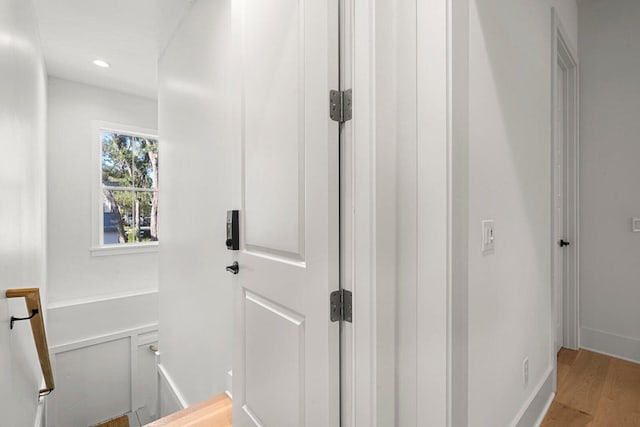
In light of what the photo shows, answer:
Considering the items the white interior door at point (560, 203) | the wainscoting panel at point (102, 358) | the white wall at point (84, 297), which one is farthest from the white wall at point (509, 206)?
the white wall at point (84, 297)

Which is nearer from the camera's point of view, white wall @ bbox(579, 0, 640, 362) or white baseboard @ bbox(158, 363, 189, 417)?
white wall @ bbox(579, 0, 640, 362)

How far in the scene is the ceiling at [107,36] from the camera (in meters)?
2.40

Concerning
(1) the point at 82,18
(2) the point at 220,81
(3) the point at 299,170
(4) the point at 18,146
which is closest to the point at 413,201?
(3) the point at 299,170

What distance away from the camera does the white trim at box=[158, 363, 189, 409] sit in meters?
2.54

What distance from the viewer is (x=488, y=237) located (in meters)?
1.18

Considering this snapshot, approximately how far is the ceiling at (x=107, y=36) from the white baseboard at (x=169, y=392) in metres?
2.98

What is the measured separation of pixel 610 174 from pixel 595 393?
1.53 m

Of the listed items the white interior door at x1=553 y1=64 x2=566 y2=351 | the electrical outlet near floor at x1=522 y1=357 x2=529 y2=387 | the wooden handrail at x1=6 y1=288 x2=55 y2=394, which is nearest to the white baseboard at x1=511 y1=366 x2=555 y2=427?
the electrical outlet near floor at x1=522 y1=357 x2=529 y2=387

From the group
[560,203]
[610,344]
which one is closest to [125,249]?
[560,203]

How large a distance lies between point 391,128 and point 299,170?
343 mm

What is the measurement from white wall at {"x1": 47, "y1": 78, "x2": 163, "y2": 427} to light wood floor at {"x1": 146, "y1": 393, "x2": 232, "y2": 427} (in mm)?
2404

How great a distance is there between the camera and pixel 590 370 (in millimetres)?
2230

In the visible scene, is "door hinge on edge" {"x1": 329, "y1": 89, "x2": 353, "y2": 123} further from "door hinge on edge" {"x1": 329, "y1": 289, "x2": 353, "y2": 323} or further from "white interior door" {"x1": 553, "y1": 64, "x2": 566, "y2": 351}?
"white interior door" {"x1": 553, "y1": 64, "x2": 566, "y2": 351}

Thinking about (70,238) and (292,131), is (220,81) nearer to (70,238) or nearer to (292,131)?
(292,131)
